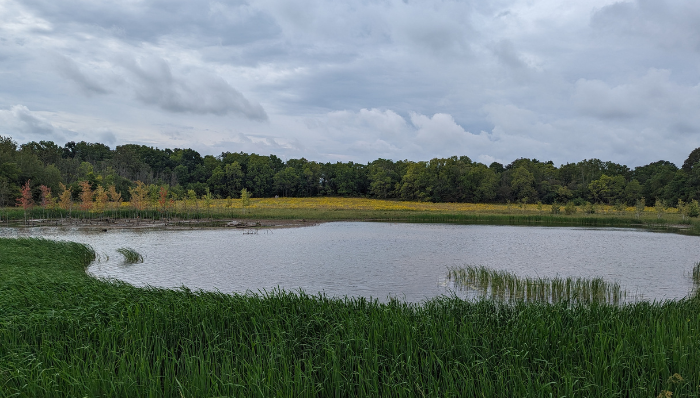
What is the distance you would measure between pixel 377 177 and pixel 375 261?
105 meters

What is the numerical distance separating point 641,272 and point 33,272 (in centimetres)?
2596

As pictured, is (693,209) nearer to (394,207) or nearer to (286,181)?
(394,207)

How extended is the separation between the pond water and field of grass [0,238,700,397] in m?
4.74

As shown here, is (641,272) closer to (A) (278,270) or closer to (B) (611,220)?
(A) (278,270)

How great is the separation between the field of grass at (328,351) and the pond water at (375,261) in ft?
15.6

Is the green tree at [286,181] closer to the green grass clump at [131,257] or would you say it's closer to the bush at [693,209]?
the bush at [693,209]

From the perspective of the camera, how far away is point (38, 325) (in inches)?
306

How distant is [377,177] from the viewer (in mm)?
127938

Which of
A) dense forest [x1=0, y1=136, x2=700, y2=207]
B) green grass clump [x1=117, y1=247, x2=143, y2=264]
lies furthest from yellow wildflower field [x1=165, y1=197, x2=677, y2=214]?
green grass clump [x1=117, y1=247, x2=143, y2=264]

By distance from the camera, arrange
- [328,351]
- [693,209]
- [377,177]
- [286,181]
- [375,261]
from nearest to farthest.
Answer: [328,351]
[375,261]
[693,209]
[286,181]
[377,177]

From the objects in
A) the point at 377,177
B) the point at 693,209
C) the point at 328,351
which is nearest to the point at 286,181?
the point at 377,177

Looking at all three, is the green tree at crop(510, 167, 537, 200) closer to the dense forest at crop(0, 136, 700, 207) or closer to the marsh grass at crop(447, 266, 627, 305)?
the dense forest at crop(0, 136, 700, 207)

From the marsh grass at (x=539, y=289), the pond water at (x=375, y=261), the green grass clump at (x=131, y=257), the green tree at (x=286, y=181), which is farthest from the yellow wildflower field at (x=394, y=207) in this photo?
the marsh grass at (x=539, y=289)

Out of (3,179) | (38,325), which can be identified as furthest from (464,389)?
(3,179)
